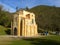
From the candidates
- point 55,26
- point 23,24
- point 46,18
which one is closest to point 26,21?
point 23,24

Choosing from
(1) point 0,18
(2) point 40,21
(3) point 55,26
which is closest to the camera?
(1) point 0,18

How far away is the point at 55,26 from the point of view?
8938 cm

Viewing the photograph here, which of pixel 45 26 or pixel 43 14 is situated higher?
pixel 43 14

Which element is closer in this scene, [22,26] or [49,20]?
[22,26]

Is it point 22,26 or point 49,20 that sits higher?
point 49,20

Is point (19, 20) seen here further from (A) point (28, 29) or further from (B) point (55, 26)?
(B) point (55, 26)

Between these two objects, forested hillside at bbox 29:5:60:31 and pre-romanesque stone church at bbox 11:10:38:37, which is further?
forested hillside at bbox 29:5:60:31

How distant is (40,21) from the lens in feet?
319

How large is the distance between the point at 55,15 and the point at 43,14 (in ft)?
26.7

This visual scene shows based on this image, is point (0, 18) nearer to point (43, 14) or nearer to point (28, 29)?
point (28, 29)

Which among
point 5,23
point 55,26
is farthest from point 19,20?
point 55,26

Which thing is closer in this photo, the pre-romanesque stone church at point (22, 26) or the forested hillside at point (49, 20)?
the pre-romanesque stone church at point (22, 26)

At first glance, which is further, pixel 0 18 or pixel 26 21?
pixel 0 18

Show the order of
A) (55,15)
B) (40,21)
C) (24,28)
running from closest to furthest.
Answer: (24,28) → (40,21) → (55,15)
